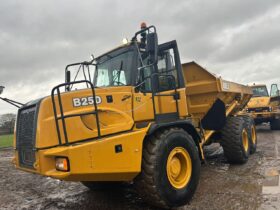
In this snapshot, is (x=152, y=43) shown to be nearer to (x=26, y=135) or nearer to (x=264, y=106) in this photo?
(x=26, y=135)

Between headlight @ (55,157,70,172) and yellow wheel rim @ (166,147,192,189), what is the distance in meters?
1.63

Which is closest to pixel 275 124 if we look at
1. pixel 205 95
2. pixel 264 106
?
pixel 264 106

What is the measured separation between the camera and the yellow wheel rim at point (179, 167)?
5351mm

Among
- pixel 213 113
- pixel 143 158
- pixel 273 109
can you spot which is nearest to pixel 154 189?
pixel 143 158

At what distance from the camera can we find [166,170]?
518 centimetres

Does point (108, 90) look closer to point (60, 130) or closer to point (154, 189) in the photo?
point (60, 130)

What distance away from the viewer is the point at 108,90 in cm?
526

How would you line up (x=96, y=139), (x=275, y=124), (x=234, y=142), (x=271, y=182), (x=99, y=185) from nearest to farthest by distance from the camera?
(x=96, y=139) < (x=271, y=182) < (x=99, y=185) < (x=234, y=142) < (x=275, y=124)

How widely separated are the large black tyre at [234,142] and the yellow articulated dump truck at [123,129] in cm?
213

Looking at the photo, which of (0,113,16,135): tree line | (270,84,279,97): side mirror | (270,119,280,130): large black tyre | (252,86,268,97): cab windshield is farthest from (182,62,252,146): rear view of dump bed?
(0,113,16,135): tree line

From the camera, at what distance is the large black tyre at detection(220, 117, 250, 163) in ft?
27.0

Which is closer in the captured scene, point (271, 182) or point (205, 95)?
point (271, 182)

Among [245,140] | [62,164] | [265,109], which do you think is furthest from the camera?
[265,109]

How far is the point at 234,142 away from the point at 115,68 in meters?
3.77
